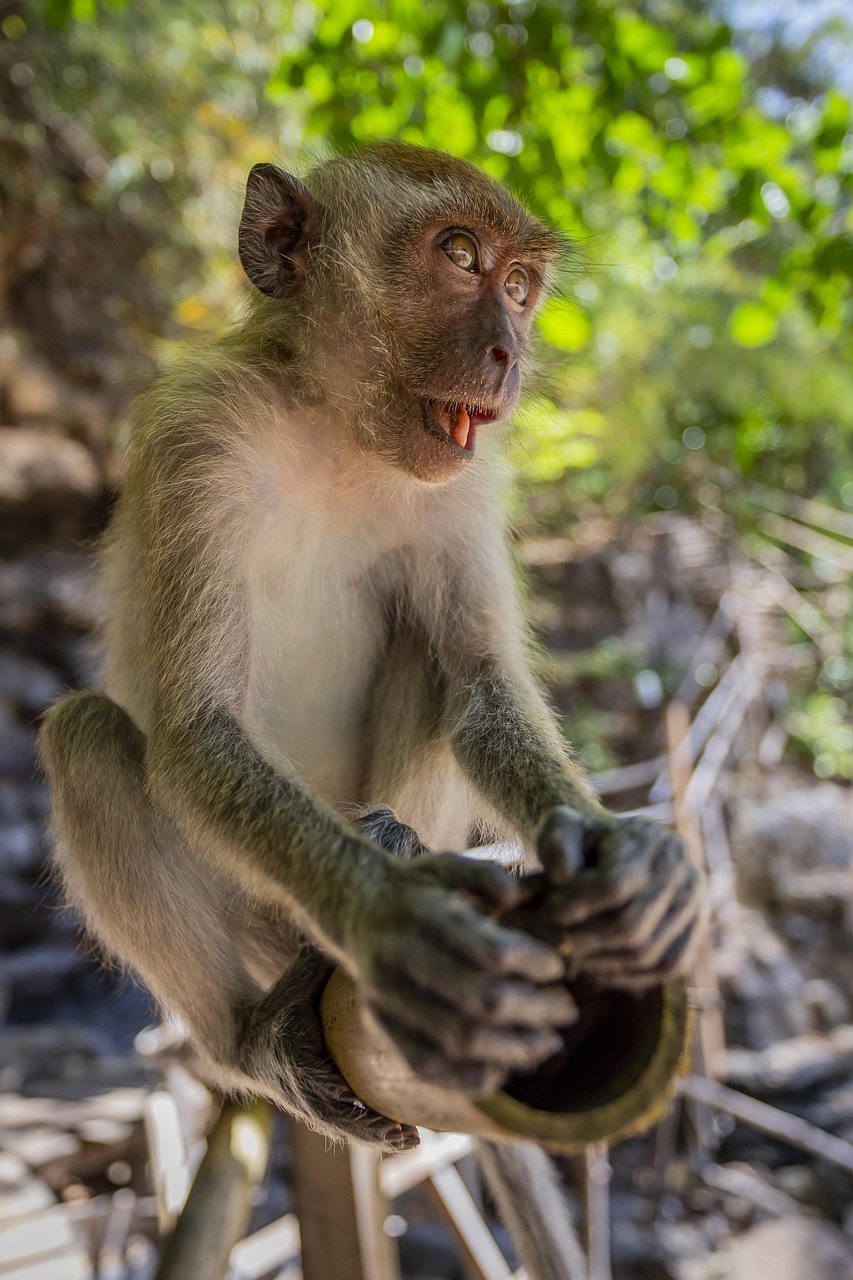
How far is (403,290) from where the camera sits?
241 centimetres

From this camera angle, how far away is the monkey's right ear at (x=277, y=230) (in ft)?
8.05

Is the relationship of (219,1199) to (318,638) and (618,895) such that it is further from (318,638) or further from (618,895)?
(618,895)

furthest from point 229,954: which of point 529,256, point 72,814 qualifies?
point 529,256

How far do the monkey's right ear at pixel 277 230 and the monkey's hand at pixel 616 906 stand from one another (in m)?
1.68

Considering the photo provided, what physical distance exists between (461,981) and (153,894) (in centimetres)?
129

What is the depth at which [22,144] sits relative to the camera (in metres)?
10.5

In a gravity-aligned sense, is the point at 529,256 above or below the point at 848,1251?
above

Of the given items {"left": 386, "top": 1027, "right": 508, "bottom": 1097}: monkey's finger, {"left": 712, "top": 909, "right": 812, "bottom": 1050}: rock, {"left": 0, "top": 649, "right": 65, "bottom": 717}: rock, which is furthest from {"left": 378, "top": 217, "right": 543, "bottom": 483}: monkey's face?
{"left": 712, "top": 909, "right": 812, "bottom": 1050}: rock

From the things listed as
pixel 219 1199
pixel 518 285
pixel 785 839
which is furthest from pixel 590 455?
pixel 219 1199

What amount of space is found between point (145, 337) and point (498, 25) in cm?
872

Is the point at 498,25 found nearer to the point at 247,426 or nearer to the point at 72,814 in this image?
the point at 247,426

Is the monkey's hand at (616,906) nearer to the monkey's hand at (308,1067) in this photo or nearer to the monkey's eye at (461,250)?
the monkey's hand at (308,1067)

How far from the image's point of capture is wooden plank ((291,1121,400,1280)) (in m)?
3.21

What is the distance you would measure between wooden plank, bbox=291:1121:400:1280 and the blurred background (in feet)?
3.92
